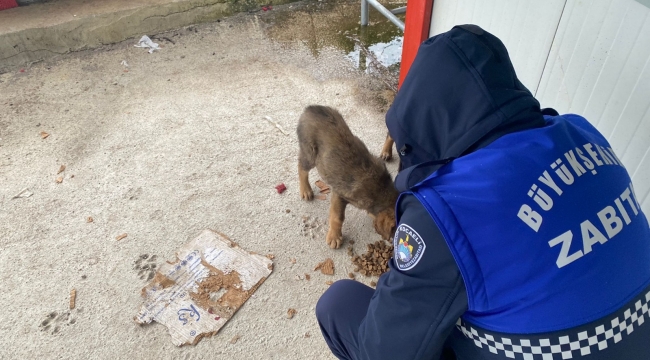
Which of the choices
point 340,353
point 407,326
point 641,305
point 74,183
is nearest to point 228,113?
point 74,183

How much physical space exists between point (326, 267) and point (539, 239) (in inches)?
71.0

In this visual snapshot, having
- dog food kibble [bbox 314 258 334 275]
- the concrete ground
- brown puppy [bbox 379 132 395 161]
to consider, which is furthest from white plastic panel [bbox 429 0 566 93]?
dog food kibble [bbox 314 258 334 275]

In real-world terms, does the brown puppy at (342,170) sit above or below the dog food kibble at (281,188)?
above

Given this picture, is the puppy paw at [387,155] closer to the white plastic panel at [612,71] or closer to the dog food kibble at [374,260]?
the dog food kibble at [374,260]

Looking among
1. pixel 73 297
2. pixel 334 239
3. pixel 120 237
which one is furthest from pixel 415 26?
pixel 73 297

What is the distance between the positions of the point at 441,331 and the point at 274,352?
141 cm

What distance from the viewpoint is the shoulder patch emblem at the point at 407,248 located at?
1.21 metres

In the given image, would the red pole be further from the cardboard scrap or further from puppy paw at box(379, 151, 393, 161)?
the cardboard scrap

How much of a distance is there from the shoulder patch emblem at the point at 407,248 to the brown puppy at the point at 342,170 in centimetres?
107

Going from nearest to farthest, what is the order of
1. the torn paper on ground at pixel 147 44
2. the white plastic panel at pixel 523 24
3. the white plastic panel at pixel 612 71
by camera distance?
the white plastic panel at pixel 612 71 < the white plastic panel at pixel 523 24 < the torn paper on ground at pixel 147 44

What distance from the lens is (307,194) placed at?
125 inches

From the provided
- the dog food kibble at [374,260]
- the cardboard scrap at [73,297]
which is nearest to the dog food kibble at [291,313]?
the dog food kibble at [374,260]

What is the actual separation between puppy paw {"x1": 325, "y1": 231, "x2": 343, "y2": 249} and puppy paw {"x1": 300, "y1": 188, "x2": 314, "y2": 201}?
1.34 ft

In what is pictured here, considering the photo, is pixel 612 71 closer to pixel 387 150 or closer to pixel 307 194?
pixel 387 150
